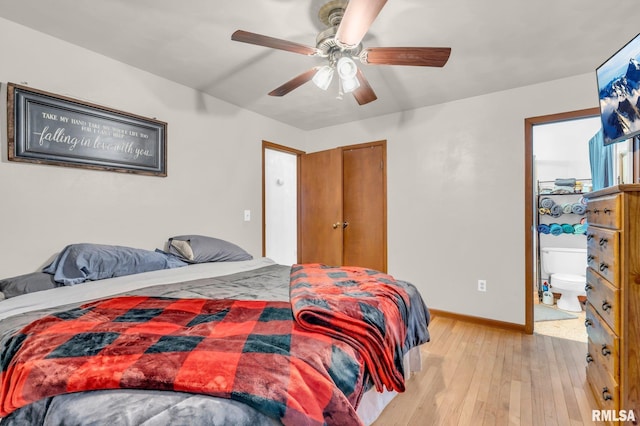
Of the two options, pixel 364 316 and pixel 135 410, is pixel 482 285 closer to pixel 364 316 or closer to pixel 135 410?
pixel 364 316

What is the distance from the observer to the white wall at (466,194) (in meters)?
2.83

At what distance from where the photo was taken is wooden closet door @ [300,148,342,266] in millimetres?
3807

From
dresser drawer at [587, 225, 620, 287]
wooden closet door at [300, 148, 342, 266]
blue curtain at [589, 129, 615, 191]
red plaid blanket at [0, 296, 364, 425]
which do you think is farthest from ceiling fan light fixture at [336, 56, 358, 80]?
blue curtain at [589, 129, 615, 191]

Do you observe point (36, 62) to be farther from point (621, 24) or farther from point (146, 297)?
point (621, 24)

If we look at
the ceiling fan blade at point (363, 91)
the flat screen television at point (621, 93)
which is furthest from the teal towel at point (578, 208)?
the ceiling fan blade at point (363, 91)

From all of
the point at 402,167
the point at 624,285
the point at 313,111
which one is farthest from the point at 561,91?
the point at 313,111

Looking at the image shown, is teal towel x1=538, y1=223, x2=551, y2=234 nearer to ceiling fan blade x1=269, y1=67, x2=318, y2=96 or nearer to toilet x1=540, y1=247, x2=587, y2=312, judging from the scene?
toilet x1=540, y1=247, x2=587, y2=312

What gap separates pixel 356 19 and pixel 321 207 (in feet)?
9.08

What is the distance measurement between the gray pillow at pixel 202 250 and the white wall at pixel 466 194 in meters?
1.92

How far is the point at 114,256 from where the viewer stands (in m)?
1.92

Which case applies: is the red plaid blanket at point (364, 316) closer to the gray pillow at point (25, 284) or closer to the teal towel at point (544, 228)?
the gray pillow at point (25, 284)

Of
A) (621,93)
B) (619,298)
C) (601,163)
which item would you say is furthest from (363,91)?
(601,163)

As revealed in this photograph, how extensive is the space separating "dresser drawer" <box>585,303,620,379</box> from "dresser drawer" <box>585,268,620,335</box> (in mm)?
43

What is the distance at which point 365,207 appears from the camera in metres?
3.78
